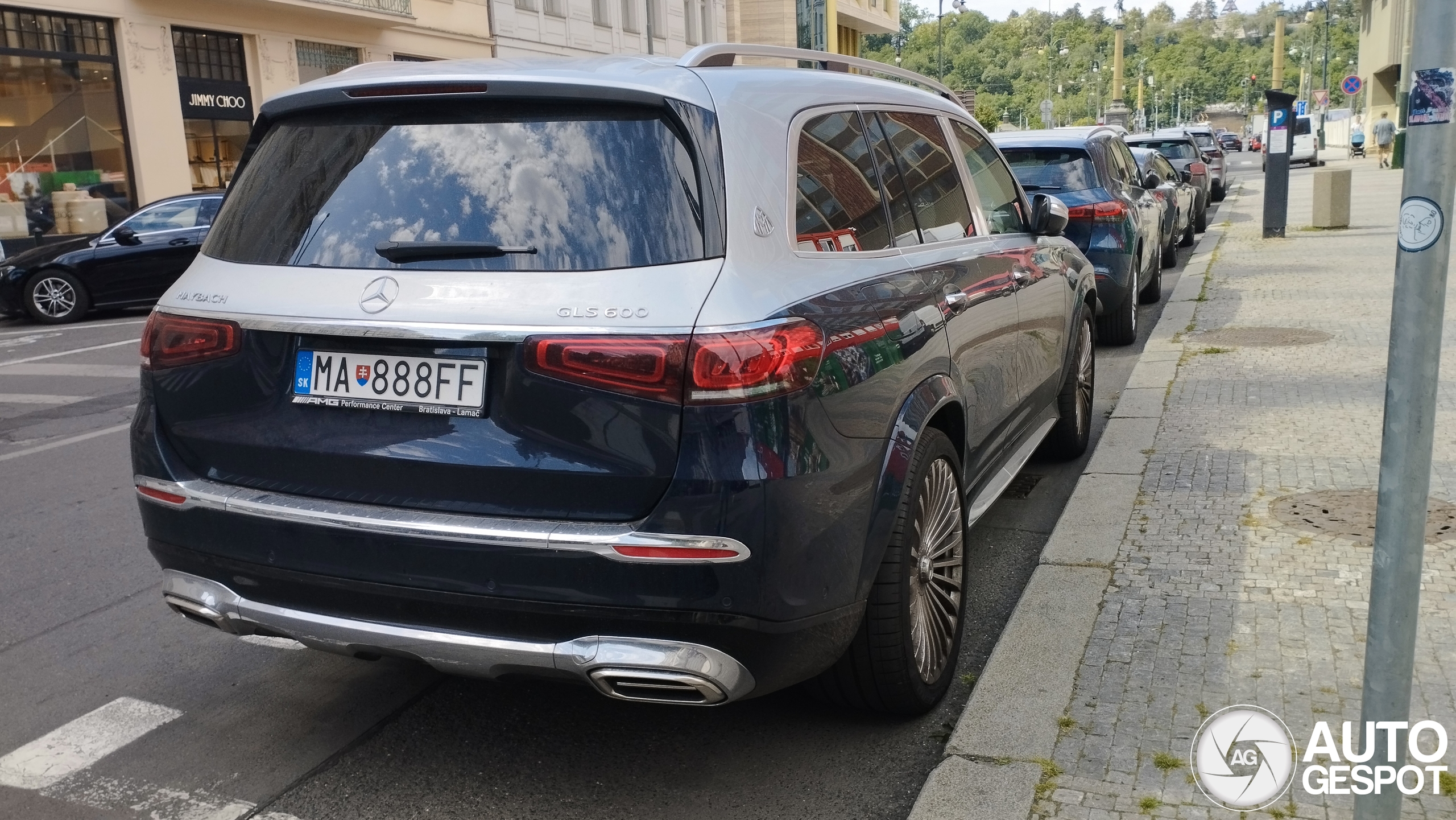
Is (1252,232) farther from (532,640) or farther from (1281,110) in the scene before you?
(532,640)

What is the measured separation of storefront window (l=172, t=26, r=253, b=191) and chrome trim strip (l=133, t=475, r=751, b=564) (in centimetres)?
2280

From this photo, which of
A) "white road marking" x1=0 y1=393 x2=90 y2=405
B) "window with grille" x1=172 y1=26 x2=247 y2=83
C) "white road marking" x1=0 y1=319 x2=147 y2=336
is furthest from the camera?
"window with grille" x1=172 y1=26 x2=247 y2=83

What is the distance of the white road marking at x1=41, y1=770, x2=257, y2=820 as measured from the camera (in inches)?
131

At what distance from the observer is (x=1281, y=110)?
1817 cm

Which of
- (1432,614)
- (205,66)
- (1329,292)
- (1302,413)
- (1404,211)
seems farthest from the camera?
(205,66)

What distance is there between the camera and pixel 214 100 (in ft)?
83.3

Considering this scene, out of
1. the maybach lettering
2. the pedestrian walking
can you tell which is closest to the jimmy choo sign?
the maybach lettering

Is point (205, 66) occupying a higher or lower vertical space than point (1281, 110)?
higher

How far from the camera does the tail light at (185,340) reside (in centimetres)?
329

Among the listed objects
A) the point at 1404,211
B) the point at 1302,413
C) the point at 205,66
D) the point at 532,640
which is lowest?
the point at 1302,413

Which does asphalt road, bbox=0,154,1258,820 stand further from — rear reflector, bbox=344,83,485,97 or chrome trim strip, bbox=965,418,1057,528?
rear reflector, bbox=344,83,485,97

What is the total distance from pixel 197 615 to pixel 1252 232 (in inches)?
724

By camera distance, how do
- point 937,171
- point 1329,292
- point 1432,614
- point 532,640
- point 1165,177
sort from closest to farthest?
1. point 532,640
2. point 1432,614
3. point 937,171
4. point 1329,292
5. point 1165,177

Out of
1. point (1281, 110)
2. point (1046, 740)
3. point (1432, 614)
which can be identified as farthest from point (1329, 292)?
point (1046, 740)
